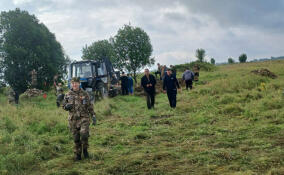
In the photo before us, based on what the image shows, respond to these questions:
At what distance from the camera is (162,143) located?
23.8ft

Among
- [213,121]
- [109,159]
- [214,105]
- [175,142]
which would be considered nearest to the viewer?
[109,159]

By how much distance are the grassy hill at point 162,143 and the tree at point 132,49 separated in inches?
894

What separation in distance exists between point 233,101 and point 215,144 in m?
6.44

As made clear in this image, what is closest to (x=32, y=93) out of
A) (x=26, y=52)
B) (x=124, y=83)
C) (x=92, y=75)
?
(x=26, y=52)

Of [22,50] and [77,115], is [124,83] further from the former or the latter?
[77,115]

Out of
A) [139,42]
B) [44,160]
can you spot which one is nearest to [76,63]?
[44,160]

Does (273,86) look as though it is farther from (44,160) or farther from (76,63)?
(44,160)

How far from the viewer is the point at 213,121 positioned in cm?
967

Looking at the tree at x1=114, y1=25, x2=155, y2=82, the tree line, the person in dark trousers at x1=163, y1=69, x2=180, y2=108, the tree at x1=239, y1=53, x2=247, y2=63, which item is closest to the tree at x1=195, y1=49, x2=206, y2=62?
the tree at x1=239, y1=53, x2=247, y2=63

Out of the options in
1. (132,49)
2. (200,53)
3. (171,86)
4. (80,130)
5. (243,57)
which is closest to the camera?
(80,130)

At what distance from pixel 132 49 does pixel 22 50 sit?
1425 centimetres

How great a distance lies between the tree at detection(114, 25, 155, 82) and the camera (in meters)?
34.5

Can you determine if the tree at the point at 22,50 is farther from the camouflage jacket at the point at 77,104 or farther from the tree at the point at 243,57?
Answer: the tree at the point at 243,57

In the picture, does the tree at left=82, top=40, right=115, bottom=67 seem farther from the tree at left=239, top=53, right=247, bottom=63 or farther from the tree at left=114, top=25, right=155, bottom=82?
the tree at left=239, top=53, right=247, bottom=63
